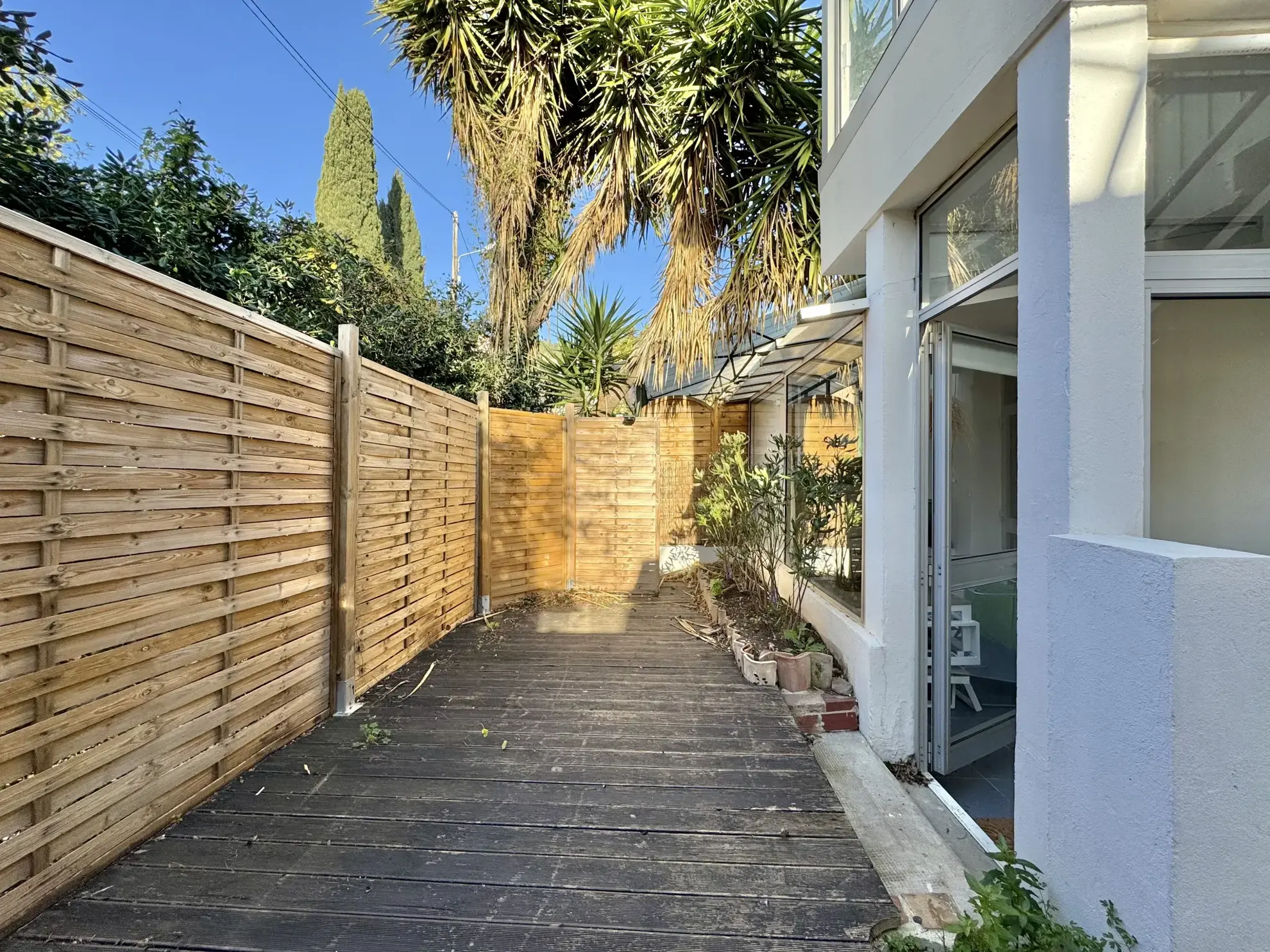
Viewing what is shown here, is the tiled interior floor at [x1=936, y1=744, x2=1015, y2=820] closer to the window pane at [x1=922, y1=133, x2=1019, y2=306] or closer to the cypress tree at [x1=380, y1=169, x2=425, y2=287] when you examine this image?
the window pane at [x1=922, y1=133, x2=1019, y2=306]

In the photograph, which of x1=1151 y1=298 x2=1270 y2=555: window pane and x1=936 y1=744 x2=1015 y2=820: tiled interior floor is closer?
x1=1151 y1=298 x2=1270 y2=555: window pane

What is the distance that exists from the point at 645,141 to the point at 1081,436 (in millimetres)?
5272

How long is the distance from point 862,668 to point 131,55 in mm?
12454

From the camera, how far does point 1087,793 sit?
1407 millimetres

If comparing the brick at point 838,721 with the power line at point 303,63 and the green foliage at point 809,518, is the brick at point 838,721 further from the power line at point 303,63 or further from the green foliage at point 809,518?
the power line at point 303,63

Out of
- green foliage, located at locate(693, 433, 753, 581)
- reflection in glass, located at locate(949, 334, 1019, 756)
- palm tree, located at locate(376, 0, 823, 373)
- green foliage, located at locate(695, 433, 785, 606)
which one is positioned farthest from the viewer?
palm tree, located at locate(376, 0, 823, 373)

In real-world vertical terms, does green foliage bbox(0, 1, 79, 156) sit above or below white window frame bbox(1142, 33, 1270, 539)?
above

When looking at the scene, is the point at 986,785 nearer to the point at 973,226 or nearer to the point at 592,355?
the point at 973,226

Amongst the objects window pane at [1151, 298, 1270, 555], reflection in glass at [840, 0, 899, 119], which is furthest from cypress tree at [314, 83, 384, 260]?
window pane at [1151, 298, 1270, 555]

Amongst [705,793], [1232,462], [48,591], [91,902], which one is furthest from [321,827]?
[1232,462]

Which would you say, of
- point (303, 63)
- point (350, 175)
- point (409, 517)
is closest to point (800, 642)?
point (409, 517)

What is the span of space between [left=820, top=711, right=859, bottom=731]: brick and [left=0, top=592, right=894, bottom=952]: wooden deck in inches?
10.6

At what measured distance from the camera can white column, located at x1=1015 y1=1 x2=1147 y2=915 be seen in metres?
1.52

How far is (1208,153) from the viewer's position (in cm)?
172
